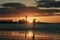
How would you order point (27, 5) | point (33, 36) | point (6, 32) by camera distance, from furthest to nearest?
point (27, 5), point (6, 32), point (33, 36)

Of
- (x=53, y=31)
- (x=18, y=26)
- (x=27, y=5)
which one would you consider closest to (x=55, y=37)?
(x=53, y=31)

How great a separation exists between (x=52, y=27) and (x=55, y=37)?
48cm

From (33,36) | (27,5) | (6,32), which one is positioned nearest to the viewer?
(33,36)

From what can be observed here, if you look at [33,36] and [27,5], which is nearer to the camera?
[33,36]

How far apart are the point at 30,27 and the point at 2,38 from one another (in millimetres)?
1429

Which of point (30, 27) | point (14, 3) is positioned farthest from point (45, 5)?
point (30, 27)

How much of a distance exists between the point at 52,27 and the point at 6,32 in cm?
211

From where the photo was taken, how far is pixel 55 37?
A: 31.0 feet

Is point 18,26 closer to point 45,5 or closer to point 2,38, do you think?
point 2,38

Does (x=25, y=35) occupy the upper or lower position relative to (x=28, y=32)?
lower

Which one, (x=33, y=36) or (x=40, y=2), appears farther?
(x=40, y=2)

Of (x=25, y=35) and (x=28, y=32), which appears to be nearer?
(x=28, y=32)

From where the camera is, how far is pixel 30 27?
9945mm

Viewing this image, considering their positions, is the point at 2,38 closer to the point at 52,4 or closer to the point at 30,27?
the point at 30,27
